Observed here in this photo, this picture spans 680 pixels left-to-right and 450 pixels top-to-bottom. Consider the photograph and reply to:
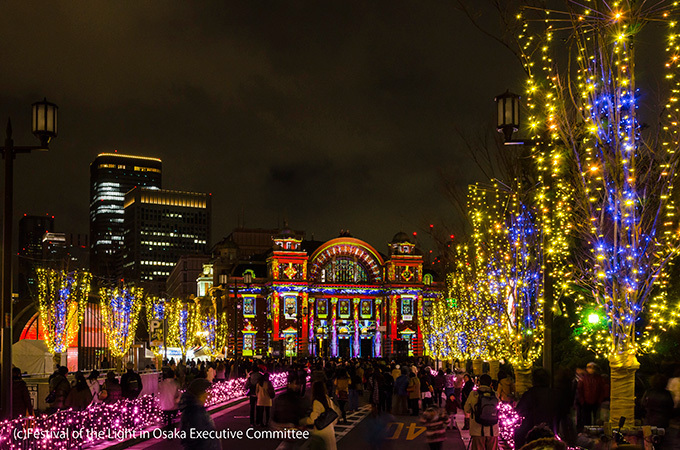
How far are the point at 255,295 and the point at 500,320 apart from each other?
70.4 meters

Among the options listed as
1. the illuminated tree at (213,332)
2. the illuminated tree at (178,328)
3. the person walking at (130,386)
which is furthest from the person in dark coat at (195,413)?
the illuminated tree at (213,332)

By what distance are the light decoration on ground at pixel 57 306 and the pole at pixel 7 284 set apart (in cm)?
3238

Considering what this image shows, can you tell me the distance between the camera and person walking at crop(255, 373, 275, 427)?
19.8m

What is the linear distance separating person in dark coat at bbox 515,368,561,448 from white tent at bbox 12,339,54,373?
111 feet

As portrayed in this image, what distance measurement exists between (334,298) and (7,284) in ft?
275

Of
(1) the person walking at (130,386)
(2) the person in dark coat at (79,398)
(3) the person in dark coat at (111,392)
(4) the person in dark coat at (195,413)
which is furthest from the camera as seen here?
(1) the person walking at (130,386)

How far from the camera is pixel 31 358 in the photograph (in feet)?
131

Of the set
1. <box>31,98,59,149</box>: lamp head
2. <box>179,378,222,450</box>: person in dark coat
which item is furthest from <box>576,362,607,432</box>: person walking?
<box>31,98,59,149</box>: lamp head

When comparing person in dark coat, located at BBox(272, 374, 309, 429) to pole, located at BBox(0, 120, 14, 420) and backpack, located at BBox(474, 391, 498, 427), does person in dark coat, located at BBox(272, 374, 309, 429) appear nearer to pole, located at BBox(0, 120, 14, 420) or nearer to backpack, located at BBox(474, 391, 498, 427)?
backpack, located at BBox(474, 391, 498, 427)

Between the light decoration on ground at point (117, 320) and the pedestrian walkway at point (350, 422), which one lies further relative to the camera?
the light decoration on ground at point (117, 320)

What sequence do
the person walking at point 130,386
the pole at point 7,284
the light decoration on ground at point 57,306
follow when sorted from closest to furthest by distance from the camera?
the pole at point 7,284 < the person walking at point 130,386 < the light decoration on ground at point 57,306

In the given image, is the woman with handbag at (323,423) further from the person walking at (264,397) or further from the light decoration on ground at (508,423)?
the person walking at (264,397)

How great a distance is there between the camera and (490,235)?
28953 mm

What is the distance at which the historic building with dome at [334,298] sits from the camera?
93.8 m
